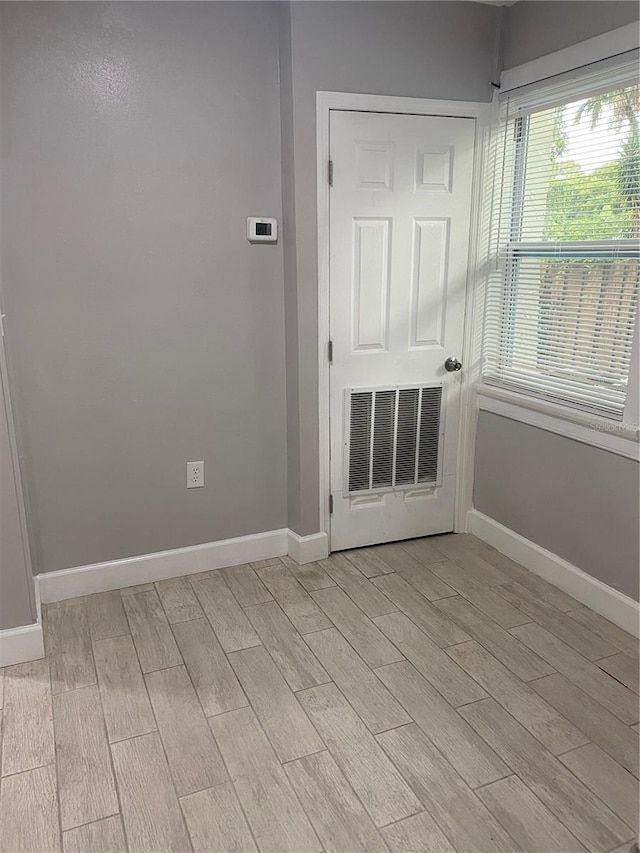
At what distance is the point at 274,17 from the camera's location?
2.63m

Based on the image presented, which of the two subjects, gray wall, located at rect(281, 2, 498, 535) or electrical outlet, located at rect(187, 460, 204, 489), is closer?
gray wall, located at rect(281, 2, 498, 535)

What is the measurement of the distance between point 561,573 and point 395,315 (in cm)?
135

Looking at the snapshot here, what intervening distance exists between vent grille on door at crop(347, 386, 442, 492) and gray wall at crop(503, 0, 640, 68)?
58.5 inches

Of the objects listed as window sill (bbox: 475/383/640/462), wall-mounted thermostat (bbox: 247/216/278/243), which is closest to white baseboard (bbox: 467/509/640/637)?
window sill (bbox: 475/383/640/462)

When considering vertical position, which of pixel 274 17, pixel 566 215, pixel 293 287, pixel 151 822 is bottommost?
pixel 151 822

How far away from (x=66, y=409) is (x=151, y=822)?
5.07 feet

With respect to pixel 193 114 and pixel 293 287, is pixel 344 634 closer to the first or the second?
pixel 293 287

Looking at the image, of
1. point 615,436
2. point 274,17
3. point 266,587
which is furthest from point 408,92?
point 266,587

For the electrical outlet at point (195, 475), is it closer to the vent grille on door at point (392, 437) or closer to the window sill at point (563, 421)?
the vent grille on door at point (392, 437)

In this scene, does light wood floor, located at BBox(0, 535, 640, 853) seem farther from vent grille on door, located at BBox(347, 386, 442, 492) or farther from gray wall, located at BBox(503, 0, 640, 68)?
gray wall, located at BBox(503, 0, 640, 68)

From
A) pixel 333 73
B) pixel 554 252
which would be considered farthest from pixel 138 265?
pixel 554 252

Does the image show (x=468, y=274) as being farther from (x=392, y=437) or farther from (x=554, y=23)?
(x=554, y=23)

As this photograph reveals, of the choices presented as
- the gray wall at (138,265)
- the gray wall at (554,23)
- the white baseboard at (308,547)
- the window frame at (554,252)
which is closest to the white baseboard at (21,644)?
the gray wall at (138,265)

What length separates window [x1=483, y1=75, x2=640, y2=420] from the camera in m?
2.43
